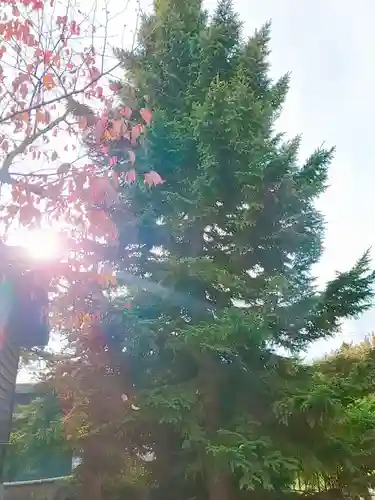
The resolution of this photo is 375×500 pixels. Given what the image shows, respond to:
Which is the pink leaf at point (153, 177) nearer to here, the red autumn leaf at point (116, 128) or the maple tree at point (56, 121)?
the maple tree at point (56, 121)

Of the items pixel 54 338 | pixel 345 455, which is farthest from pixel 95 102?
pixel 345 455

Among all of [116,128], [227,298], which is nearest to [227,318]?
[227,298]

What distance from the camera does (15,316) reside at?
12.1 ft

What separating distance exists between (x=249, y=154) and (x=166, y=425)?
3033mm

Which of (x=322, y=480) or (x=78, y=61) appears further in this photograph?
(x=322, y=480)

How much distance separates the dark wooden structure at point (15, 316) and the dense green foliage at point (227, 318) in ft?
2.36

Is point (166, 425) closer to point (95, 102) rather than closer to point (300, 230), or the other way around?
point (300, 230)

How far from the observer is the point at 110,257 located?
18.7 feet

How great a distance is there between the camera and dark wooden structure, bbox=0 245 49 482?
2947mm

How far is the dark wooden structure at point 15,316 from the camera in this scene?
9.67ft

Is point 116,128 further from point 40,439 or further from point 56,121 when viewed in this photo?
point 40,439

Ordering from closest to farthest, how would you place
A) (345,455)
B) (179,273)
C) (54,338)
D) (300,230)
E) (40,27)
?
(40,27) < (345,455) < (179,273) < (54,338) < (300,230)

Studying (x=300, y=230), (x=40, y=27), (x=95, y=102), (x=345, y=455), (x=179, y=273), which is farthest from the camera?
(x=300, y=230)

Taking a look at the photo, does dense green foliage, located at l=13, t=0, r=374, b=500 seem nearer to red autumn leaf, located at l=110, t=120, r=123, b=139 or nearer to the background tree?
the background tree
